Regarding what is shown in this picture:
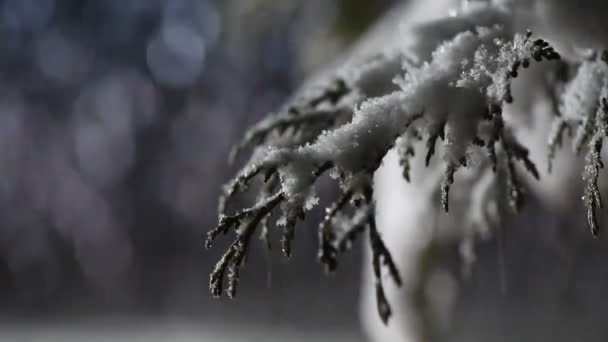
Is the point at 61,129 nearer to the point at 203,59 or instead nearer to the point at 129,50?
the point at 129,50

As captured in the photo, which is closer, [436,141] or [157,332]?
[436,141]

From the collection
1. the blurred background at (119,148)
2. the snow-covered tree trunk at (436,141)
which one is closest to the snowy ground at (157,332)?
the blurred background at (119,148)

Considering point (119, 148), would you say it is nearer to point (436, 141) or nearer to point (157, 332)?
point (157, 332)

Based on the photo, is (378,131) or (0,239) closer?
(378,131)

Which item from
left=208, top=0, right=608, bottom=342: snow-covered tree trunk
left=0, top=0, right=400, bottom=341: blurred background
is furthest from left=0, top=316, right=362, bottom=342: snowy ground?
left=208, top=0, right=608, bottom=342: snow-covered tree trunk

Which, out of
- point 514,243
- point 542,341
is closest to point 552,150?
point 542,341

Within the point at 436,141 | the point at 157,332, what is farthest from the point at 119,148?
the point at 436,141

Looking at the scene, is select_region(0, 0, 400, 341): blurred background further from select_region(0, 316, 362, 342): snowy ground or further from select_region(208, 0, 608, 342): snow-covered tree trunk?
select_region(208, 0, 608, 342): snow-covered tree trunk
